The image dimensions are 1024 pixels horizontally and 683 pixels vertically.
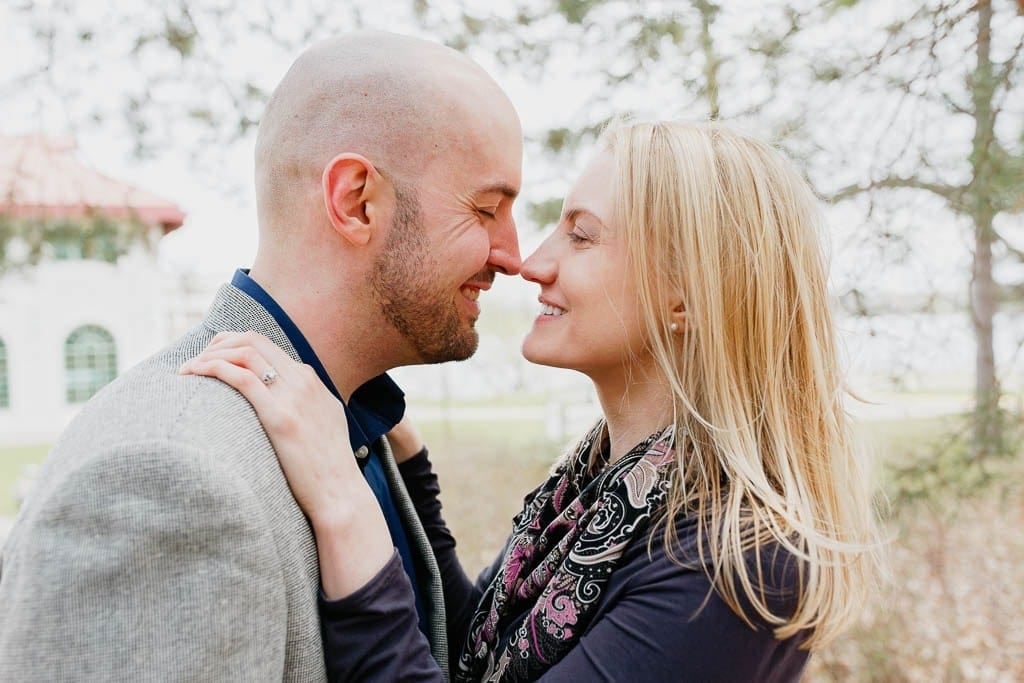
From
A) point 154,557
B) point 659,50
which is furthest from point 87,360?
point 154,557

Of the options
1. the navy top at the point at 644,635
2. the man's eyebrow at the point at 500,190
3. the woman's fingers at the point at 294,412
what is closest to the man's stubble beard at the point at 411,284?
the man's eyebrow at the point at 500,190

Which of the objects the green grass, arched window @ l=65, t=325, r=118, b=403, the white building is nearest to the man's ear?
the white building

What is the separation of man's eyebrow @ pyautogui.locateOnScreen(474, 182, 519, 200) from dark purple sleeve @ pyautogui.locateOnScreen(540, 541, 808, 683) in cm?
85

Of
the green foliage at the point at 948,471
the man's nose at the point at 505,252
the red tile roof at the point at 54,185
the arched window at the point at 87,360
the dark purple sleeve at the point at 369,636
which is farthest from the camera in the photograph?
the arched window at the point at 87,360

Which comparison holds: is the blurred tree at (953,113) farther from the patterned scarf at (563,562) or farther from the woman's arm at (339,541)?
the woman's arm at (339,541)

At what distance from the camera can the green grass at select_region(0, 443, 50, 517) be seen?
12.5 metres

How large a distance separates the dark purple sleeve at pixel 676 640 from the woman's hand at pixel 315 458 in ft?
1.32

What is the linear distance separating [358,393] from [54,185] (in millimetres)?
4321

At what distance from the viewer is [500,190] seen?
74.0 inches

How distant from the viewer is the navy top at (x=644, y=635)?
Answer: 4.51 ft

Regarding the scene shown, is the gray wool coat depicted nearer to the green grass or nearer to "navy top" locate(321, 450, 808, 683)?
"navy top" locate(321, 450, 808, 683)

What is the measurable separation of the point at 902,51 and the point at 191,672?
4.30 meters

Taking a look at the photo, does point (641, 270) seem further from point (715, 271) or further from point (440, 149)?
point (440, 149)

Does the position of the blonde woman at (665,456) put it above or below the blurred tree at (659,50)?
below
